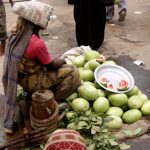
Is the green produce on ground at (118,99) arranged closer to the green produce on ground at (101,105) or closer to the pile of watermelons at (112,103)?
the pile of watermelons at (112,103)

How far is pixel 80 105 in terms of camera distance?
421 centimetres

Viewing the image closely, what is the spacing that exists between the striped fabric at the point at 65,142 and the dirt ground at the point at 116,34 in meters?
3.30

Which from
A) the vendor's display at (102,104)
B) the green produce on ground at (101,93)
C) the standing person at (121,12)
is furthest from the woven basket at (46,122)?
the standing person at (121,12)

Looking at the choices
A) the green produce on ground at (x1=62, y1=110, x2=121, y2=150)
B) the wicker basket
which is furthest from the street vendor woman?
the green produce on ground at (x1=62, y1=110, x2=121, y2=150)

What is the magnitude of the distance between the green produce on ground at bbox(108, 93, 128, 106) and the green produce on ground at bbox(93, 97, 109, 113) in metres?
0.10

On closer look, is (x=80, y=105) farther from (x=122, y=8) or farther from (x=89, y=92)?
(x=122, y=8)

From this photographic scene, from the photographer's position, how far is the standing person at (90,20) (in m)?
5.93

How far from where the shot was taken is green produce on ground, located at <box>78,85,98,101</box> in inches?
170

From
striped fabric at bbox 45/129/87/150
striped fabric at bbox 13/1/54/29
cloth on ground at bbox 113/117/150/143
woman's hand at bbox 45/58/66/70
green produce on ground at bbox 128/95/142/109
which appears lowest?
cloth on ground at bbox 113/117/150/143

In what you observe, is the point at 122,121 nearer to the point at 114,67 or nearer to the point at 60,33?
the point at 114,67

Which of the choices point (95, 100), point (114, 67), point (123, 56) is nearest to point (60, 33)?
point (123, 56)

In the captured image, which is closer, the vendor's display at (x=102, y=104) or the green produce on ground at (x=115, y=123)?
the vendor's display at (x=102, y=104)

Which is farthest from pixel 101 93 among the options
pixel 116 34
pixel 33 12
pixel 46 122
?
pixel 116 34

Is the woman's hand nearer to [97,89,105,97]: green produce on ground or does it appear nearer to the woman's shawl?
the woman's shawl
